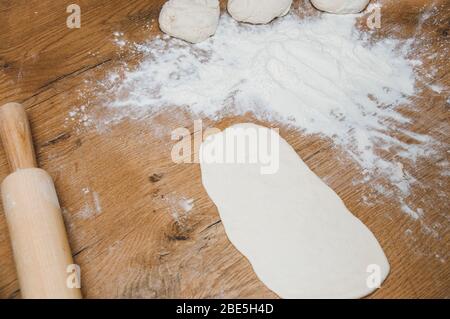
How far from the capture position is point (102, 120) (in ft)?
4.50

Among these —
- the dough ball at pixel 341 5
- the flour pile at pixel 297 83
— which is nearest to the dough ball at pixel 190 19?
the flour pile at pixel 297 83

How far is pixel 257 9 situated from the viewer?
1.50 m

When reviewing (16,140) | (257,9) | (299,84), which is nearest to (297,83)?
(299,84)

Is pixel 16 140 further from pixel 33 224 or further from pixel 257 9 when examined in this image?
pixel 257 9

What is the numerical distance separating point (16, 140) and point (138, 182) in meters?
0.30

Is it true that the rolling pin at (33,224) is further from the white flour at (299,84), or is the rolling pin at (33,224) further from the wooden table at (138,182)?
the white flour at (299,84)

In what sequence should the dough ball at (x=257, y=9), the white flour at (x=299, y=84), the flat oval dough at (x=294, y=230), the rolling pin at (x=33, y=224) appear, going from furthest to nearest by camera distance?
the dough ball at (x=257, y=9)
the white flour at (x=299, y=84)
the flat oval dough at (x=294, y=230)
the rolling pin at (x=33, y=224)

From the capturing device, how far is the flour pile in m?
1.39

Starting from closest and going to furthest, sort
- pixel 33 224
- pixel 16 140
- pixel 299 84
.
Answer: pixel 33 224, pixel 16 140, pixel 299 84

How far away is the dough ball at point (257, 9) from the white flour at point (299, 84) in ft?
0.09

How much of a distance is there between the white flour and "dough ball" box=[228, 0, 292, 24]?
0.09 ft

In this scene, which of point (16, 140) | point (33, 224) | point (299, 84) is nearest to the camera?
point (33, 224)

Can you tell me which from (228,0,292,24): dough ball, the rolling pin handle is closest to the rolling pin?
the rolling pin handle

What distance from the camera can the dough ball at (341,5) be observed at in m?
1.54
